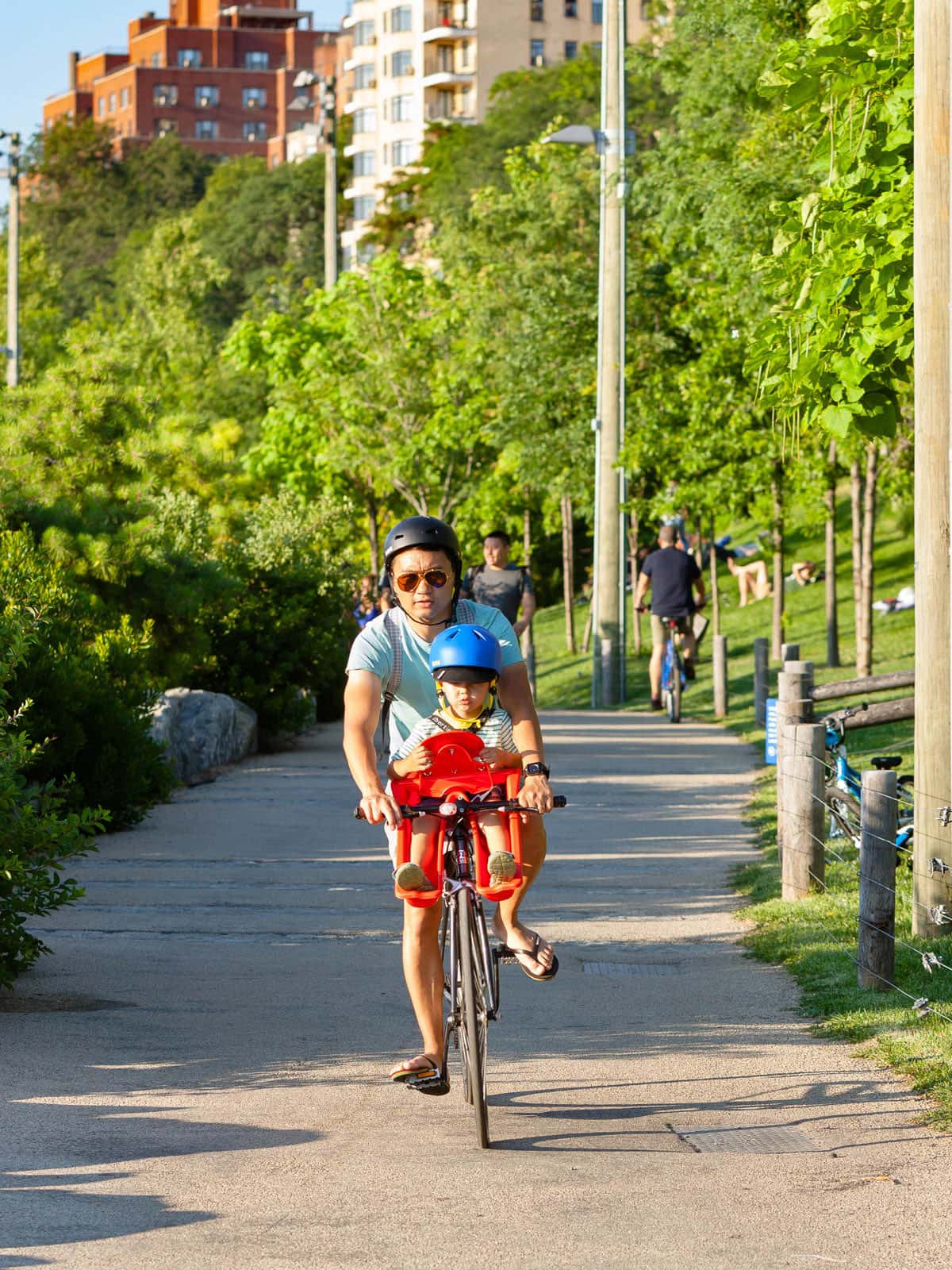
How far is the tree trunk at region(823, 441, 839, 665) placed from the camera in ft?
82.5

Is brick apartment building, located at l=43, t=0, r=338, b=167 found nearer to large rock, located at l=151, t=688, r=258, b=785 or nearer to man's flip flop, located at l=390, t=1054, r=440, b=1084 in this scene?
large rock, located at l=151, t=688, r=258, b=785

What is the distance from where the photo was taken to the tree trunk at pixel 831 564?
25156mm

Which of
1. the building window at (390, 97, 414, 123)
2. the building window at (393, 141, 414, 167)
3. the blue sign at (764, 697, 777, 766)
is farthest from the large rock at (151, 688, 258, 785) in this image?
the building window at (390, 97, 414, 123)

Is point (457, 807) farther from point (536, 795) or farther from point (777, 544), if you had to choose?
point (777, 544)

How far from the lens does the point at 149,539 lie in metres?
16.6

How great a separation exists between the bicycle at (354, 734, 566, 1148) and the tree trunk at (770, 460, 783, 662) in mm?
20618

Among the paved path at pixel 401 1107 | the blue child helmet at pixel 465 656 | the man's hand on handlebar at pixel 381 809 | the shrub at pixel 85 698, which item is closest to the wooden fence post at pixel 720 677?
the shrub at pixel 85 698

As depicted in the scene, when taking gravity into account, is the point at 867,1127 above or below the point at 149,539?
below

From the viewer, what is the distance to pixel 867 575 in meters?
22.9

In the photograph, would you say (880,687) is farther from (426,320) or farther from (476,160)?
(476,160)

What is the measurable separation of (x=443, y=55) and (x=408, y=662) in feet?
357

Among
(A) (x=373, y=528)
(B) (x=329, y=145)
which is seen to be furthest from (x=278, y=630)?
(B) (x=329, y=145)

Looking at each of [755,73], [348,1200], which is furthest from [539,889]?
[755,73]

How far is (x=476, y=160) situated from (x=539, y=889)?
74549 mm
